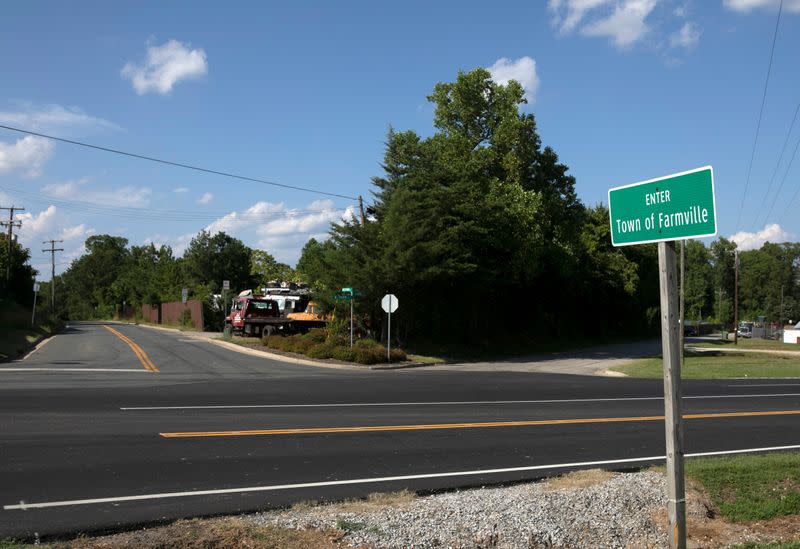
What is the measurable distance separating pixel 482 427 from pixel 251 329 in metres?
31.7

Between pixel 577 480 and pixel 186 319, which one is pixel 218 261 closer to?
pixel 186 319

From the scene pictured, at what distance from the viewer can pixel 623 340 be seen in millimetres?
64000

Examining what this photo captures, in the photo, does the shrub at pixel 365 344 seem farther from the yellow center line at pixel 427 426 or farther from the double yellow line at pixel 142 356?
the yellow center line at pixel 427 426

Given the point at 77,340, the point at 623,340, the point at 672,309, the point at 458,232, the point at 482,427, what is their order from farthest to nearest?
the point at 623,340, the point at 77,340, the point at 458,232, the point at 482,427, the point at 672,309

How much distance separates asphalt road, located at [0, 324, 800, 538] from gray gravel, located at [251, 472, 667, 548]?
1.10m

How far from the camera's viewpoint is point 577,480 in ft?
25.6

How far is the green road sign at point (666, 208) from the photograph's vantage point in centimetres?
477

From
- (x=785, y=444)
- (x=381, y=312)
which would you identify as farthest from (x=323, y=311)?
(x=785, y=444)

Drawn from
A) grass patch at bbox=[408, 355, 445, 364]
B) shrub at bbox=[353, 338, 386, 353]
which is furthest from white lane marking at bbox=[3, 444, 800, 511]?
grass patch at bbox=[408, 355, 445, 364]

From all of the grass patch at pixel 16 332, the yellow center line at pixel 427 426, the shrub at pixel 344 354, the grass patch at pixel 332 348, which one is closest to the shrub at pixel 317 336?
the grass patch at pixel 332 348

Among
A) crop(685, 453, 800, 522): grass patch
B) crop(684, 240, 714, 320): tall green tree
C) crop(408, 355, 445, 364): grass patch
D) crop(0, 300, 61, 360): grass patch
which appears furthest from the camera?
crop(684, 240, 714, 320): tall green tree

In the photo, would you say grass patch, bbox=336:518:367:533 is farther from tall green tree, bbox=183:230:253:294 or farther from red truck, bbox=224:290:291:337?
tall green tree, bbox=183:230:253:294

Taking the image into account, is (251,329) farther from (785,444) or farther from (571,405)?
(785,444)

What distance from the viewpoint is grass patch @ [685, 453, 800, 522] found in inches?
281
